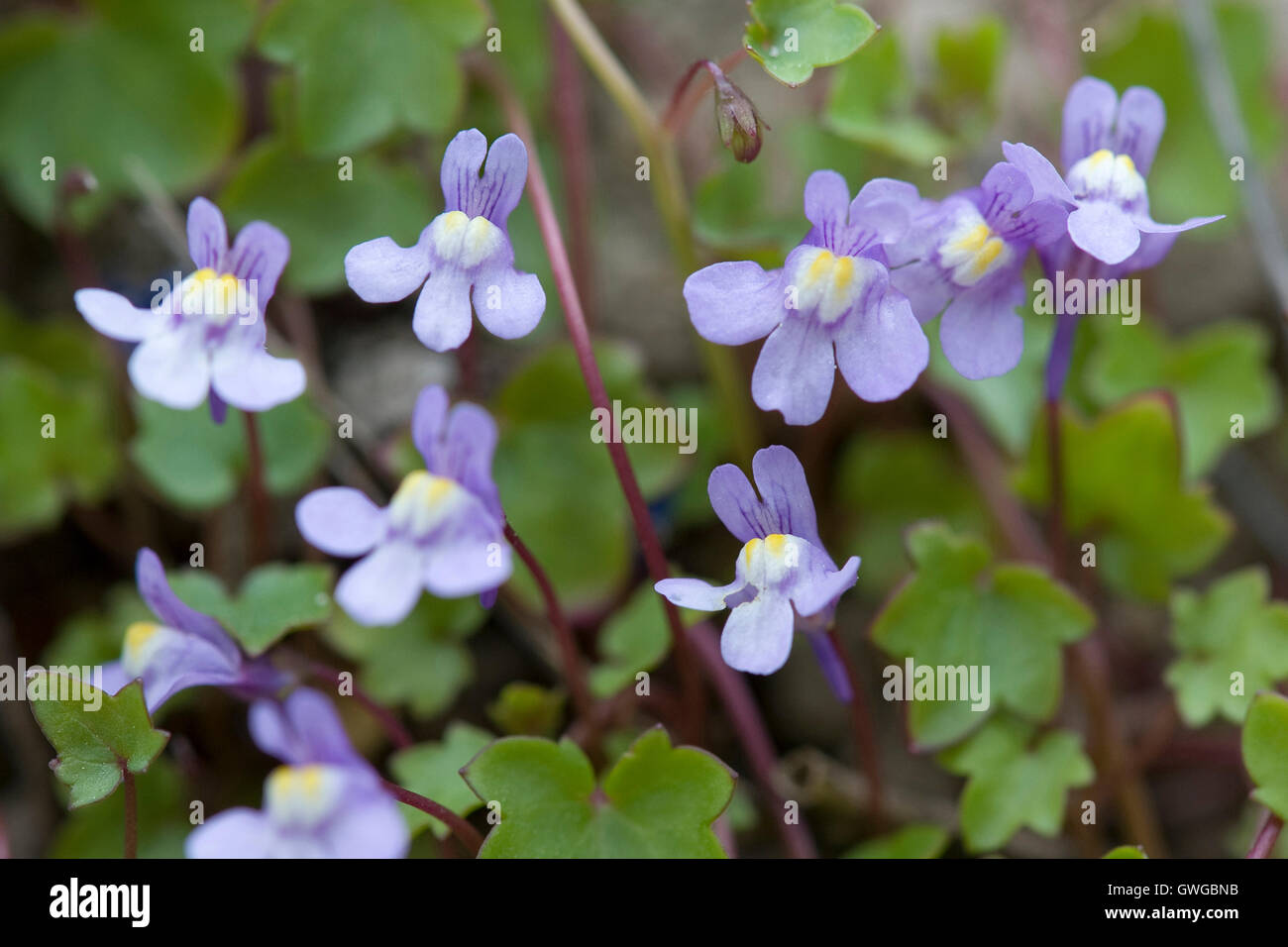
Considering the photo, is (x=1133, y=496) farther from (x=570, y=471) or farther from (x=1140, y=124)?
(x=570, y=471)

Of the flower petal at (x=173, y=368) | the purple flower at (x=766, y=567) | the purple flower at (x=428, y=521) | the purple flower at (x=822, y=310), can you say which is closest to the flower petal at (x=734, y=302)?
the purple flower at (x=822, y=310)

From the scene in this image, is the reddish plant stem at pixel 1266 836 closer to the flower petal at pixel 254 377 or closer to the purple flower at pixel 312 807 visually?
the purple flower at pixel 312 807

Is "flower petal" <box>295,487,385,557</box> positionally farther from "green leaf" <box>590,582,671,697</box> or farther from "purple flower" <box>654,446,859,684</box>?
"green leaf" <box>590,582,671,697</box>

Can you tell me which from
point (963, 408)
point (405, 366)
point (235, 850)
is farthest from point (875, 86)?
point (235, 850)

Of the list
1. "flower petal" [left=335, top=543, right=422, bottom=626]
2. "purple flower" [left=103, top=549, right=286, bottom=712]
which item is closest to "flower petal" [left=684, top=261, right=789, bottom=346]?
"flower petal" [left=335, top=543, right=422, bottom=626]

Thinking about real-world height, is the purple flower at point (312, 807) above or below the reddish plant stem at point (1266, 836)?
above

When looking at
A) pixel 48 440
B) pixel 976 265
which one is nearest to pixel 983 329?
pixel 976 265

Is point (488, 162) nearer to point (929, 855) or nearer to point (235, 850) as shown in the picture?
point (235, 850)

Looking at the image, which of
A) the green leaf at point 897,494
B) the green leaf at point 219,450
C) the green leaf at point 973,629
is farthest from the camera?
the green leaf at point 897,494
